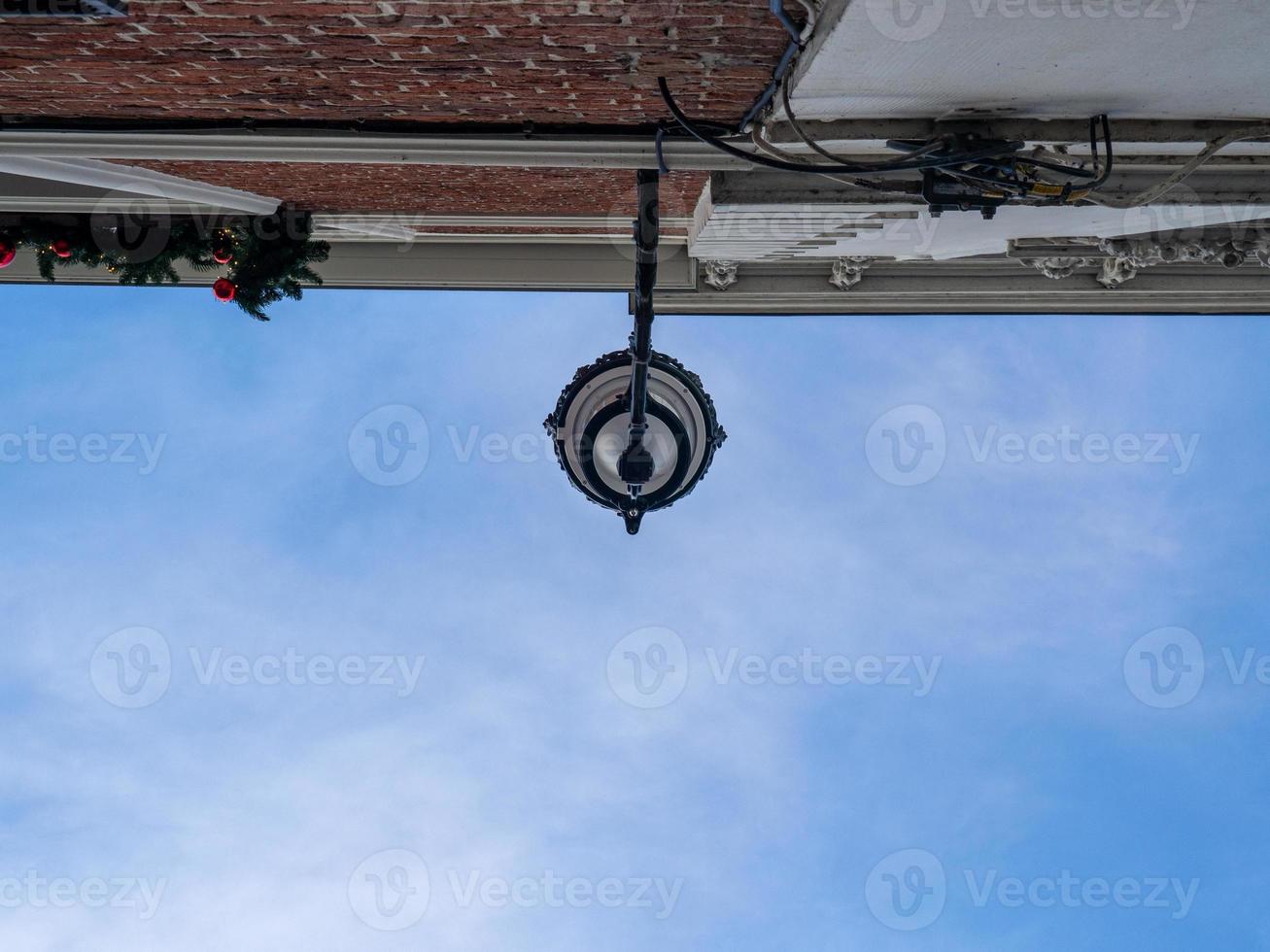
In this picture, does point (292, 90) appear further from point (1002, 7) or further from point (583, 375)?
point (1002, 7)

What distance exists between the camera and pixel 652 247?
125 inches

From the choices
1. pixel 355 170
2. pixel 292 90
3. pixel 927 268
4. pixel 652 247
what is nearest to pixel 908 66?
pixel 652 247

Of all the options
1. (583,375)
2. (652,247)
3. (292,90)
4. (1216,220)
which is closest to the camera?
(652,247)

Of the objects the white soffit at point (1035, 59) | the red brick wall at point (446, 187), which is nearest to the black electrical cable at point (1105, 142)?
the white soffit at point (1035, 59)

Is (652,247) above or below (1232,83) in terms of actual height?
below

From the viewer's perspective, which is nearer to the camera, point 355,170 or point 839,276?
point 355,170

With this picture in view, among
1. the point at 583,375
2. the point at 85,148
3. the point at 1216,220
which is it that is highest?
the point at 1216,220

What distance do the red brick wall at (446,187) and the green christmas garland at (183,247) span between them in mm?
553

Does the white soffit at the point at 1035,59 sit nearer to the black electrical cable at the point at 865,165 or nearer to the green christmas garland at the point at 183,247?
the black electrical cable at the point at 865,165

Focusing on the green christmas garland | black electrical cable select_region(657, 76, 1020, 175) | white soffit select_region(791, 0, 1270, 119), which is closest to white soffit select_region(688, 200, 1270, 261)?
white soffit select_region(791, 0, 1270, 119)

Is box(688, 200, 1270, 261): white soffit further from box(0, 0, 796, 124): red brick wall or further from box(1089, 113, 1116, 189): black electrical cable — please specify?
box(0, 0, 796, 124): red brick wall

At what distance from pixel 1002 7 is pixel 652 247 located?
195cm

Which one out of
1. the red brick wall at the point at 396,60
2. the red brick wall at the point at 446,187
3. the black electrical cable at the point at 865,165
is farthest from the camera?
the red brick wall at the point at 446,187

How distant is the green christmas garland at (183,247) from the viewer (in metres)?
7.87
